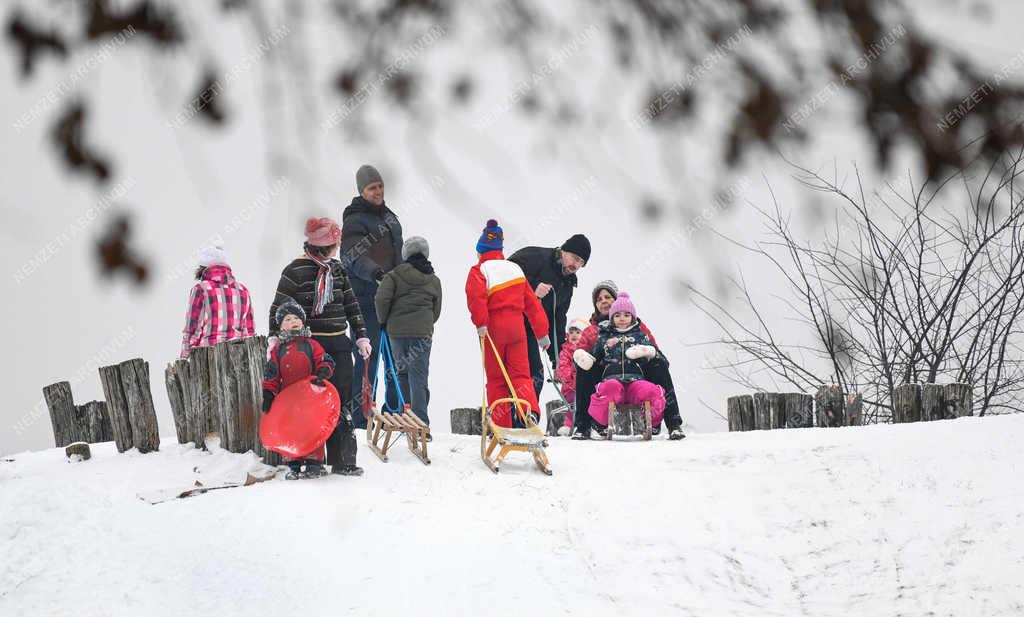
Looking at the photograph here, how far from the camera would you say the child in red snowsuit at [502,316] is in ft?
24.6

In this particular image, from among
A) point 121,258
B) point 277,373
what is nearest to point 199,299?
point 277,373

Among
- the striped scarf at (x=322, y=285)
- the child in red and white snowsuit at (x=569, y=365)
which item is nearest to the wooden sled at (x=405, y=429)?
the striped scarf at (x=322, y=285)

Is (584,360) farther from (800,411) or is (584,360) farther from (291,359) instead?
(291,359)

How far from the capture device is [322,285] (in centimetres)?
624

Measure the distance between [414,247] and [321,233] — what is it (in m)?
1.48

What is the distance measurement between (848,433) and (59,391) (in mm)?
7992

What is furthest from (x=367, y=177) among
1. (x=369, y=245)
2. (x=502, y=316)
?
(x=502, y=316)

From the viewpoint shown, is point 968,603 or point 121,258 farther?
point 968,603

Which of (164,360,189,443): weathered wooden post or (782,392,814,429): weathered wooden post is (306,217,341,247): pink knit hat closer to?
(164,360,189,443): weathered wooden post

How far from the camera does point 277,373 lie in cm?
601

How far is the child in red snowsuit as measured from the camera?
24.6ft

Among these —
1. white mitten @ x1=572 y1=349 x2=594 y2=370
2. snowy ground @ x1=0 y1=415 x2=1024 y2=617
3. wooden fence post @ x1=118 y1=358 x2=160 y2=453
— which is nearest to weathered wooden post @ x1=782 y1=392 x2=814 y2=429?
snowy ground @ x1=0 y1=415 x2=1024 y2=617

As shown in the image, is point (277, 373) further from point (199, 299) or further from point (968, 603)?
point (968, 603)

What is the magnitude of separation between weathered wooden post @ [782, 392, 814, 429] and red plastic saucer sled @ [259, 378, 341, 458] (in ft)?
14.4
